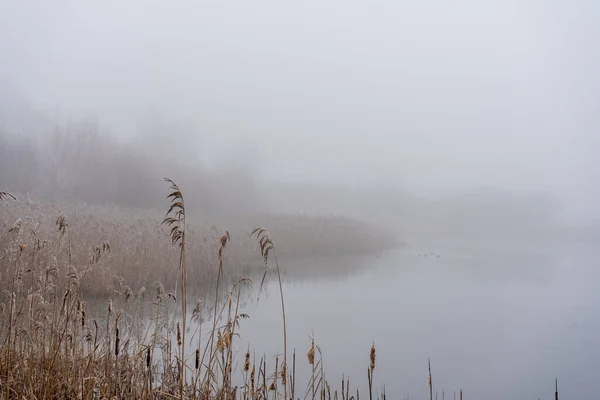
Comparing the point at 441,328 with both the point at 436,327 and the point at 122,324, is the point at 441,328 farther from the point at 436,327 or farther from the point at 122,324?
the point at 122,324

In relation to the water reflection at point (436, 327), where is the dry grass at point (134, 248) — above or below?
above

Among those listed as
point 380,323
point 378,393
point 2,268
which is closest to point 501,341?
point 380,323

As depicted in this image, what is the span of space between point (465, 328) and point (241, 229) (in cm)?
894

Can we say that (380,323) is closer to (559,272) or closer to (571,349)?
(571,349)

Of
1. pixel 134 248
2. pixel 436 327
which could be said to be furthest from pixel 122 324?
pixel 436 327

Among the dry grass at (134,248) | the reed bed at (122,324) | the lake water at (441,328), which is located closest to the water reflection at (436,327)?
the lake water at (441,328)

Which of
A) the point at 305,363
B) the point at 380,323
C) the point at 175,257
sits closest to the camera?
the point at 305,363

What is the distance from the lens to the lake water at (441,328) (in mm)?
5070

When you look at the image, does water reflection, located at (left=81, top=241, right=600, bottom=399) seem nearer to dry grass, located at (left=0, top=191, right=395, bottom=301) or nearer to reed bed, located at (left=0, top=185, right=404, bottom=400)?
reed bed, located at (left=0, top=185, right=404, bottom=400)

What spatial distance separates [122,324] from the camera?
4.32 metres

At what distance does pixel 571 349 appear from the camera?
644 cm

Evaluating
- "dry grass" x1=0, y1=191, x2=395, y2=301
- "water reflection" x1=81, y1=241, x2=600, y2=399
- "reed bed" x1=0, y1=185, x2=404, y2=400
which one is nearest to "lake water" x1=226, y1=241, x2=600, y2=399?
"water reflection" x1=81, y1=241, x2=600, y2=399

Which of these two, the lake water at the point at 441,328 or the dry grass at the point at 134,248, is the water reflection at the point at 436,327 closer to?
the lake water at the point at 441,328

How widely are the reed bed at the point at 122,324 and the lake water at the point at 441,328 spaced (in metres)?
0.46
